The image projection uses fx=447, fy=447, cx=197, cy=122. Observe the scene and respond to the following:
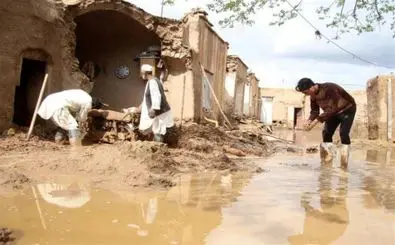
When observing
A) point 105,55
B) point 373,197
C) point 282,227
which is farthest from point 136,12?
point 282,227

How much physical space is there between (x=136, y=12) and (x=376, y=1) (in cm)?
566

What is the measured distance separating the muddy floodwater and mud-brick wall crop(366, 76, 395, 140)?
8.80m

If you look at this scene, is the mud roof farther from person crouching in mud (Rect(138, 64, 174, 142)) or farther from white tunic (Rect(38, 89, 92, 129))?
white tunic (Rect(38, 89, 92, 129))

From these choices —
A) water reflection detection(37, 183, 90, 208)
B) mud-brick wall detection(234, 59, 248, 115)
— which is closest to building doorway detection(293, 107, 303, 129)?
mud-brick wall detection(234, 59, 248, 115)

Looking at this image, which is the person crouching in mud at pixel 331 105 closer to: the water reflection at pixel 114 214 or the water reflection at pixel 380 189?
the water reflection at pixel 380 189

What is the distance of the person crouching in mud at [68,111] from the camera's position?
24.9 feet

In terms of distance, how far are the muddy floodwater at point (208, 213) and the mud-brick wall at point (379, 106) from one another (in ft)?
28.9

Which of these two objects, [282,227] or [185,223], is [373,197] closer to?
[282,227]

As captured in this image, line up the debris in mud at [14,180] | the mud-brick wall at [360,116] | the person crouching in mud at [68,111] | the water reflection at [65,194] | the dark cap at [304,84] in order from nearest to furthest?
1. the water reflection at [65,194]
2. the debris in mud at [14,180]
3. the dark cap at [304,84]
4. the person crouching in mud at [68,111]
5. the mud-brick wall at [360,116]

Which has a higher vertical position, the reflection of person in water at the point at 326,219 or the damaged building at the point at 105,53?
the damaged building at the point at 105,53

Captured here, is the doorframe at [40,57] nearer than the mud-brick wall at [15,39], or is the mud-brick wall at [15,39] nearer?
the mud-brick wall at [15,39]

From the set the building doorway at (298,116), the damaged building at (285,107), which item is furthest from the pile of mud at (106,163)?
the building doorway at (298,116)

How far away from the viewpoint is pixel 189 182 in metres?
5.34

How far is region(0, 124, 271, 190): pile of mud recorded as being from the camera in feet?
16.5
